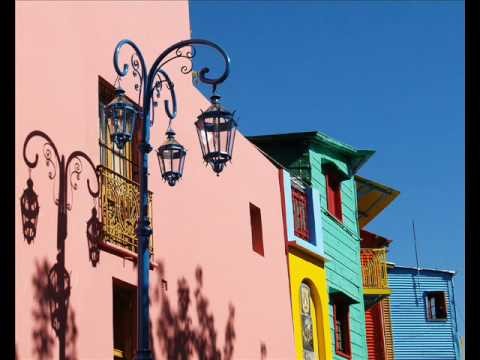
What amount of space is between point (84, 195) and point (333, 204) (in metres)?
→ 14.0

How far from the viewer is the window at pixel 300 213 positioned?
20812 mm

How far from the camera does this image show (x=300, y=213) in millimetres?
21125

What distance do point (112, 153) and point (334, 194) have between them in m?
13.0

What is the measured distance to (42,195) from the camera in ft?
34.4

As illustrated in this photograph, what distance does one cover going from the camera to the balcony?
26.8m

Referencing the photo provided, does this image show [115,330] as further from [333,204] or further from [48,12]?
[333,204]

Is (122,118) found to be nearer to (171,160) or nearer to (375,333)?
(171,160)

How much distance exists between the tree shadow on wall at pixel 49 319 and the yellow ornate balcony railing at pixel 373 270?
17000 millimetres

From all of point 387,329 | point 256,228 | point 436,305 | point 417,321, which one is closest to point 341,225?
point 256,228

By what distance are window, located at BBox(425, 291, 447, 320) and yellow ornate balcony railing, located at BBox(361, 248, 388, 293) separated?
42.9 ft

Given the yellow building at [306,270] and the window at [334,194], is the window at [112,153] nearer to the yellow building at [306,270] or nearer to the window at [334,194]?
the yellow building at [306,270]

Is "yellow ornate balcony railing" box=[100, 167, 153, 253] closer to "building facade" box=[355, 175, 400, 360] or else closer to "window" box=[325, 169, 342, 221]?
"window" box=[325, 169, 342, 221]

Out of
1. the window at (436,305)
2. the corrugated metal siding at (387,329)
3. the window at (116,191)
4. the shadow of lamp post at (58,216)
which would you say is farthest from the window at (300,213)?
the window at (436,305)
